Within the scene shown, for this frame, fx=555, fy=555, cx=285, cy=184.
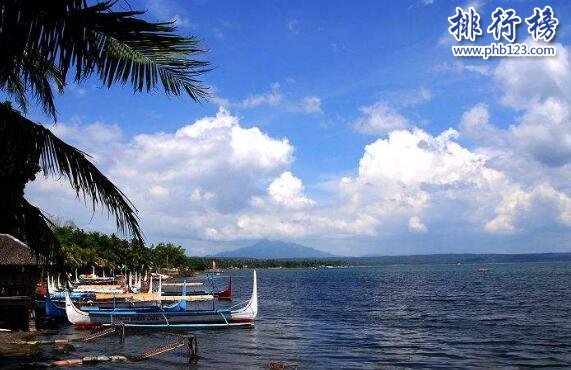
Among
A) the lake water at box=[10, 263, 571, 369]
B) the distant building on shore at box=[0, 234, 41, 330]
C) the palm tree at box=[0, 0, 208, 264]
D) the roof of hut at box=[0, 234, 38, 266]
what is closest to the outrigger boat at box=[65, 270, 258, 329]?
the lake water at box=[10, 263, 571, 369]

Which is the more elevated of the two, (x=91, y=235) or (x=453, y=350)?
(x=91, y=235)

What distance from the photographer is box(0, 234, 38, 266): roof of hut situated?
861 inches

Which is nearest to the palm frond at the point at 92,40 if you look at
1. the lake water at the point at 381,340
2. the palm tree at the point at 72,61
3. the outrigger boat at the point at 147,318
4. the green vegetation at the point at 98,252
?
the palm tree at the point at 72,61

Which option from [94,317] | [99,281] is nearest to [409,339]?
[94,317]

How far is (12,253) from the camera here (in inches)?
874

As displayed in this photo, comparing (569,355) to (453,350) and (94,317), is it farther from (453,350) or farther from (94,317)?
(94,317)

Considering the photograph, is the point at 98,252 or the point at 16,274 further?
the point at 98,252

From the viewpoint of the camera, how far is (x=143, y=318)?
102 ft

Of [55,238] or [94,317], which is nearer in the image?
[55,238]

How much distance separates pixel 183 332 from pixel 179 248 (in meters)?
A: 118

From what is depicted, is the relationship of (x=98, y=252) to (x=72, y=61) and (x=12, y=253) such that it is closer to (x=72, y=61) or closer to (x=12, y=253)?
(x=12, y=253)

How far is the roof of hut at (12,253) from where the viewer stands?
21875 millimetres

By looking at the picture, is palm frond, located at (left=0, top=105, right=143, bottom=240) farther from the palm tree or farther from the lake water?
the lake water

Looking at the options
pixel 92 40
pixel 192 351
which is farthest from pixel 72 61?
pixel 192 351
